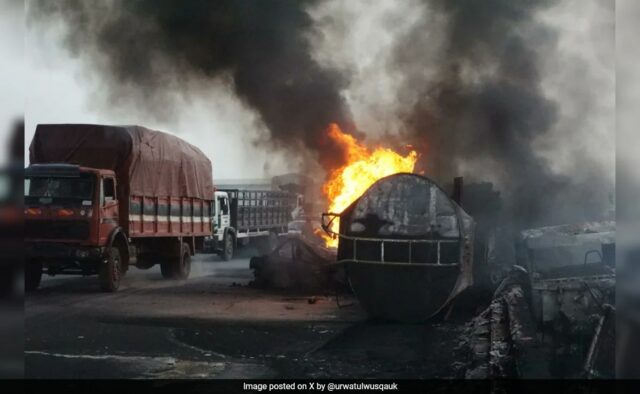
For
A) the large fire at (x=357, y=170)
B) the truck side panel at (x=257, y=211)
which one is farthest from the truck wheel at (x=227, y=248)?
the large fire at (x=357, y=170)

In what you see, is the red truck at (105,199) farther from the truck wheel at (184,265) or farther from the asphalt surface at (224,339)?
the asphalt surface at (224,339)

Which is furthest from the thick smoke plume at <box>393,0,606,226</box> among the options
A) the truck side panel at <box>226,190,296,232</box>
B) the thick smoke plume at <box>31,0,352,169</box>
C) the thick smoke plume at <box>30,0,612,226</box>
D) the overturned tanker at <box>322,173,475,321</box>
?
the truck side panel at <box>226,190,296,232</box>

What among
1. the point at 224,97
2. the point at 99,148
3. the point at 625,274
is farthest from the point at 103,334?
the point at 625,274

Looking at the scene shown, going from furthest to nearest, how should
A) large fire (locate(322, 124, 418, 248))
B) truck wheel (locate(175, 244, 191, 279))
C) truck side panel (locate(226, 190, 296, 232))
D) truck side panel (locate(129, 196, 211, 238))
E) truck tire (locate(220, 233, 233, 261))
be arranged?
truck side panel (locate(226, 190, 296, 232)), truck tire (locate(220, 233, 233, 261)), truck wheel (locate(175, 244, 191, 279)), truck side panel (locate(129, 196, 211, 238)), large fire (locate(322, 124, 418, 248))

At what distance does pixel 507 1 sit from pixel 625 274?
14.6 ft

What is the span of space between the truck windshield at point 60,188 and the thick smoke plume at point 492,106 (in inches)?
230

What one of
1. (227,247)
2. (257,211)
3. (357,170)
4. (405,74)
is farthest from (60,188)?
(257,211)

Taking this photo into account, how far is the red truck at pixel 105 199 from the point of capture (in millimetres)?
11352

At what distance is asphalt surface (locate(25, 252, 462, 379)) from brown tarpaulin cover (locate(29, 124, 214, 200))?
2.63 meters

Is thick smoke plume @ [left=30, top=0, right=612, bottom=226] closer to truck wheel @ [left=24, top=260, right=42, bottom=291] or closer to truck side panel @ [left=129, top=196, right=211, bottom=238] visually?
truck side panel @ [left=129, top=196, right=211, bottom=238]

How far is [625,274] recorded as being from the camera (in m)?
6.23

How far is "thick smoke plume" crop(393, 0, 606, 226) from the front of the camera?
30.7 feet

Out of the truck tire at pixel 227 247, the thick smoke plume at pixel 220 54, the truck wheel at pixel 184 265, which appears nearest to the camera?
the thick smoke plume at pixel 220 54

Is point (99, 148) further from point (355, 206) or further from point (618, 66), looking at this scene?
point (618, 66)
